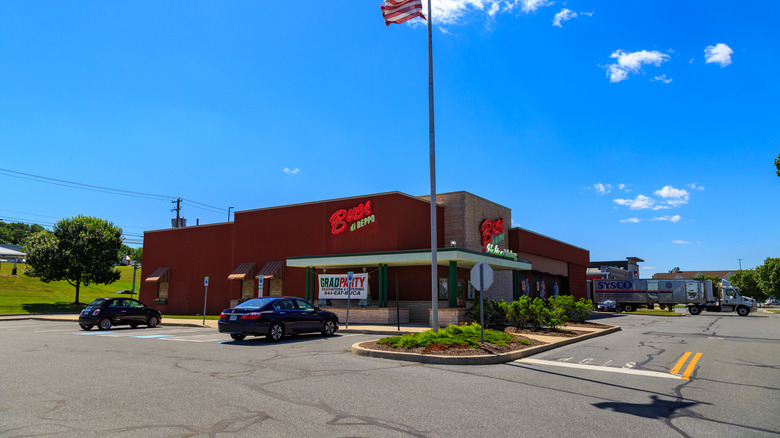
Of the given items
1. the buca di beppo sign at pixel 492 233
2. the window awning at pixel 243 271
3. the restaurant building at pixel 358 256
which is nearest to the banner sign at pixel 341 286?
the restaurant building at pixel 358 256

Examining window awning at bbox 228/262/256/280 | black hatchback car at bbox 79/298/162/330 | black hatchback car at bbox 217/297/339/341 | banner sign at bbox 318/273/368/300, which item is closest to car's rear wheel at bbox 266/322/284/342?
black hatchback car at bbox 217/297/339/341

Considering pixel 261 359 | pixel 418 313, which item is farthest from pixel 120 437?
pixel 418 313

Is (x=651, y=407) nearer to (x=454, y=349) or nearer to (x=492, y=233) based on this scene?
(x=454, y=349)

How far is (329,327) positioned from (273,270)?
1481 cm

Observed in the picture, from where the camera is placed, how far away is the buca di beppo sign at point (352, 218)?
28.5m

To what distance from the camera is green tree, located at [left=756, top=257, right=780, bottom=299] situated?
7350 cm

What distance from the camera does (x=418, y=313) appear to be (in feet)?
85.9

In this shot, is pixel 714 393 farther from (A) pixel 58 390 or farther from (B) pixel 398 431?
(A) pixel 58 390

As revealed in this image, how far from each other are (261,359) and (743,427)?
947 cm

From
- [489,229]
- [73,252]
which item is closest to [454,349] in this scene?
[489,229]

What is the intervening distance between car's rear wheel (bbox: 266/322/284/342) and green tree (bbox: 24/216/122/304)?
4249cm

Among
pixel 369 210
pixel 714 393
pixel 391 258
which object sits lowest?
pixel 714 393

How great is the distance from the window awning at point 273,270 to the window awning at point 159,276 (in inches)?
419

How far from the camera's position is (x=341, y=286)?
26.6m
